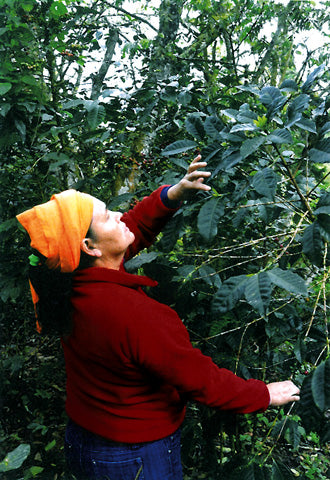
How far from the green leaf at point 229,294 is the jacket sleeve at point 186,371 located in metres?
0.15

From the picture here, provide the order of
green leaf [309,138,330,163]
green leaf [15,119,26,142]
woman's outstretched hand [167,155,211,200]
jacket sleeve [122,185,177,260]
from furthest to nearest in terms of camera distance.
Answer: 1. green leaf [15,119,26,142]
2. jacket sleeve [122,185,177,260]
3. woman's outstretched hand [167,155,211,200]
4. green leaf [309,138,330,163]

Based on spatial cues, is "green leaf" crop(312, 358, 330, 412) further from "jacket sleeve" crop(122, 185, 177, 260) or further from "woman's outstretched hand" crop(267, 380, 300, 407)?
"jacket sleeve" crop(122, 185, 177, 260)

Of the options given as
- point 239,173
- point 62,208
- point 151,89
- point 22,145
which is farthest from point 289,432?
point 22,145

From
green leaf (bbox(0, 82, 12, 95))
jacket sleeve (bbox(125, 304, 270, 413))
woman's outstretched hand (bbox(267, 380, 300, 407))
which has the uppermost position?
green leaf (bbox(0, 82, 12, 95))

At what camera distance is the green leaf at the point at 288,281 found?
35.7 inches

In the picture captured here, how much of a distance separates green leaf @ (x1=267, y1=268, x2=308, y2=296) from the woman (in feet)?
1.02

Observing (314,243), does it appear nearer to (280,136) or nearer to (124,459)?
(280,136)

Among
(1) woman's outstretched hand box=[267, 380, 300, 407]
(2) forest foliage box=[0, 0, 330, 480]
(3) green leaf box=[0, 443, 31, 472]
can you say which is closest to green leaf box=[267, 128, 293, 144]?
(2) forest foliage box=[0, 0, 330, 480]

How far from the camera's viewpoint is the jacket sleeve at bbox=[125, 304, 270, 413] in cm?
101

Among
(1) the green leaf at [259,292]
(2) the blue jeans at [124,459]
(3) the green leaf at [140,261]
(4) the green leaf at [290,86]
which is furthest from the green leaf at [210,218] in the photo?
(2) the blue jeans at [124,459]

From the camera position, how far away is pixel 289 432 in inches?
52.1

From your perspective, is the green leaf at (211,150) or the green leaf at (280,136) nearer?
the green leaf at (280,136)

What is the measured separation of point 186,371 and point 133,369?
0.17m

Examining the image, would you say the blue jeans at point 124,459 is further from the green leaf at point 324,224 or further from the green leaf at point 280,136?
the green leaf at point 280,136
